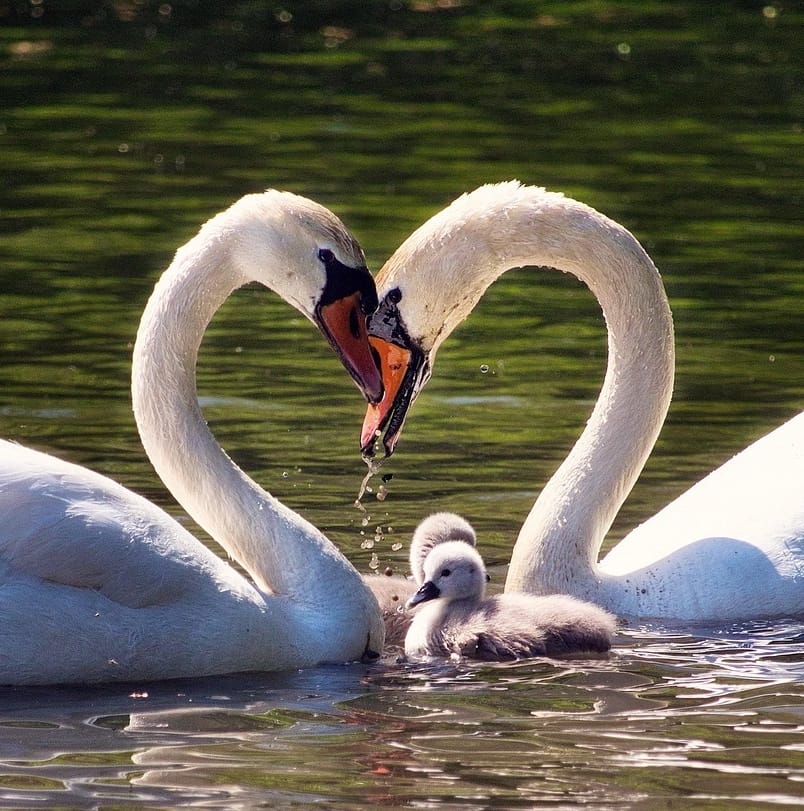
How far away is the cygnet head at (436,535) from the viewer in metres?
8.68

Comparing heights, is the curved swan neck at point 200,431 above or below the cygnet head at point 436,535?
above

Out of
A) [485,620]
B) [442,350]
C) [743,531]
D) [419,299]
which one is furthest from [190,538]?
[442,350]

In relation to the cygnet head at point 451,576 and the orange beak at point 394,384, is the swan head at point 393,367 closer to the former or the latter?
the orange beak at point 394,384

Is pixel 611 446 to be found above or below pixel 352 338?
below

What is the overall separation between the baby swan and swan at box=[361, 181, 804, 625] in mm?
430

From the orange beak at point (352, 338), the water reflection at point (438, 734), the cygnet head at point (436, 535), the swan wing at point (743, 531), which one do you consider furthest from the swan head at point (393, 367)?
the swan wing at point (743, 531)

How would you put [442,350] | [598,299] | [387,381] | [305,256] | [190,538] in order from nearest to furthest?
[190,538] < [305,256] < [387,381] < [598,299] < [442,350]

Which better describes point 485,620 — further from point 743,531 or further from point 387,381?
point 743,531

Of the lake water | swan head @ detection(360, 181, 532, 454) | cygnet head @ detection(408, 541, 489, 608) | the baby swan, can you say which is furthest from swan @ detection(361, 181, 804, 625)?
cygnet head @ detection(408, 541, 489, 608)

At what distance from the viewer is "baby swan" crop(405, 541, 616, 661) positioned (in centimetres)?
809

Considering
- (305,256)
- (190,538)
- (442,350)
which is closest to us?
(190,538)

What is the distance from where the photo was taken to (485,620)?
8.16 meters

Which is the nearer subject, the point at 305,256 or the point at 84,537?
the point at 84,537

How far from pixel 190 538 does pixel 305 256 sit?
1.12 meters
